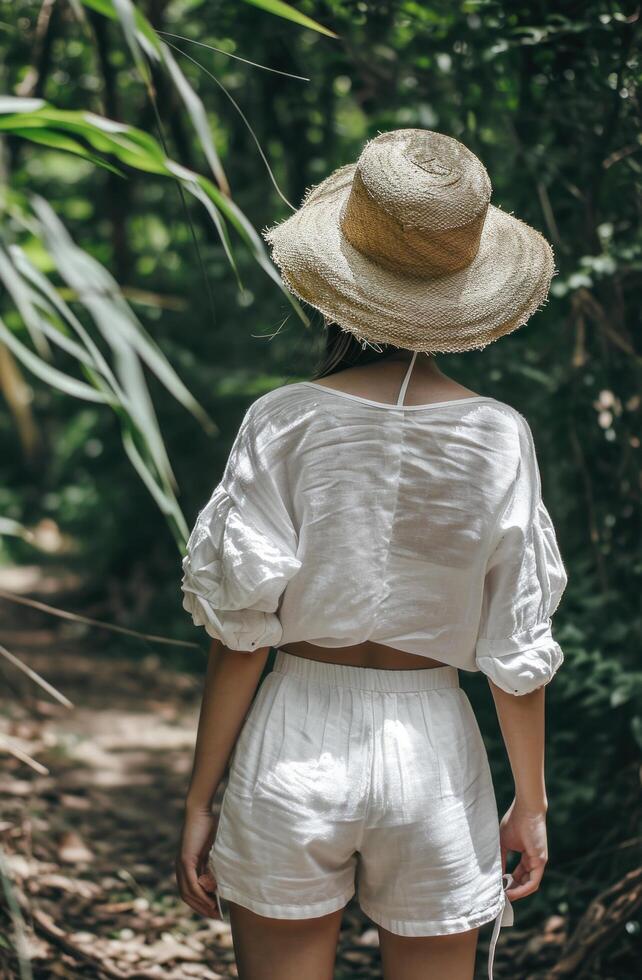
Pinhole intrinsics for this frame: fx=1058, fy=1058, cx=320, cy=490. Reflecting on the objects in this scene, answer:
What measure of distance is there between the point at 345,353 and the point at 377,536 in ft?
1.05

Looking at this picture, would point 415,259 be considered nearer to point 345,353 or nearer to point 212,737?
point 345,353

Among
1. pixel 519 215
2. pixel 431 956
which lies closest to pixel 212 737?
pixel 431 956

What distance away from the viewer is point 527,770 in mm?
1691

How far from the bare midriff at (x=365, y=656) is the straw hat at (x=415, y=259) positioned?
47 centimetres

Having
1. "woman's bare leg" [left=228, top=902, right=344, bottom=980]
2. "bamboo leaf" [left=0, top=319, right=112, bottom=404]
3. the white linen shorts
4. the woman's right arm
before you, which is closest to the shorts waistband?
the white linen shorts

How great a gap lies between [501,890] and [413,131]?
1.23m

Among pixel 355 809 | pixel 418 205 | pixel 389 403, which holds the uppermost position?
pixel 418 205

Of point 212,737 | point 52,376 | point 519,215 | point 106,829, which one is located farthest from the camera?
point 106,829

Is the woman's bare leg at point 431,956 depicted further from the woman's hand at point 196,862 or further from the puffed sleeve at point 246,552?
the puffed sleeve at point 246,552

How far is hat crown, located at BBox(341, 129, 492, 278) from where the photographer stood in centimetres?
159

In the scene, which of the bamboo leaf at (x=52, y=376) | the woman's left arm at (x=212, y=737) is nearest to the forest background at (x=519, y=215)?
the bamboo leaf at (x=52, y=376)

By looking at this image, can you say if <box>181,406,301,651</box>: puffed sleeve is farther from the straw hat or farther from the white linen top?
the straw hat

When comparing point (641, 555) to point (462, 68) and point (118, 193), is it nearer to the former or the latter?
point (462, 68)

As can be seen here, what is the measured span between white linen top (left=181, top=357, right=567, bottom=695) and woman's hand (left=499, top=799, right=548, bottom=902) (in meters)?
0.24
